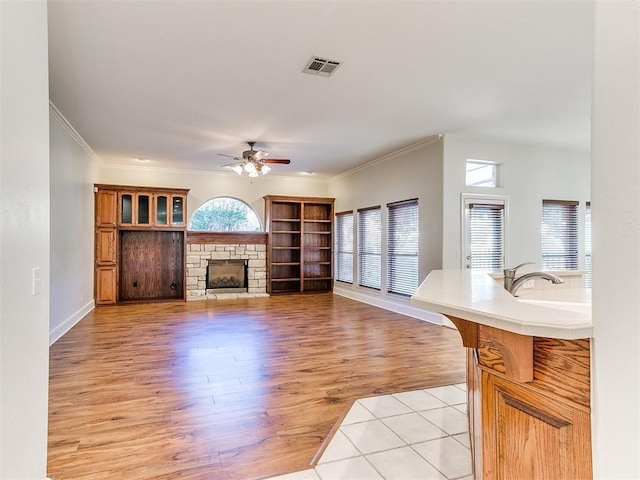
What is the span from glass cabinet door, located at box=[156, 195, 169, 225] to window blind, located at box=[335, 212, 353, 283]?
12.5 ft

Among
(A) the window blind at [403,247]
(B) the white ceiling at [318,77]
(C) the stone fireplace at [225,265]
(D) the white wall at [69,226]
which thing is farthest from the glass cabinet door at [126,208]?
(A) the window blind at [403,247]

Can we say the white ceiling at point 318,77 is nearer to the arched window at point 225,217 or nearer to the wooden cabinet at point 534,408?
the wooden cabinet at point 534,408

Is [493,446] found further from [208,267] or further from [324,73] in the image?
[208,267]

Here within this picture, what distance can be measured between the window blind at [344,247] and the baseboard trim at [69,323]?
5061 mm

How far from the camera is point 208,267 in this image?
27.6 feet

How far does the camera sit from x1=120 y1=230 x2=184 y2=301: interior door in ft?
25.6

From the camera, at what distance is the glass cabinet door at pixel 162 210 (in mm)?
7645

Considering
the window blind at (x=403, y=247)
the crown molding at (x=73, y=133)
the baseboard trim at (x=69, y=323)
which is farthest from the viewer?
the window blind at (x=403, y=247)

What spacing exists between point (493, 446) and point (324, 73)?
3171 mm

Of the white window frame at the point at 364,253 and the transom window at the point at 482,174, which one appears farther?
→ the white window frame at the point at 364,253

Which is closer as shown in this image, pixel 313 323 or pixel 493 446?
pixel 493 446

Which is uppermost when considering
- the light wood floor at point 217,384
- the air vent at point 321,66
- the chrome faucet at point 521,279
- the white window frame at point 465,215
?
the air vent at point 321,66
